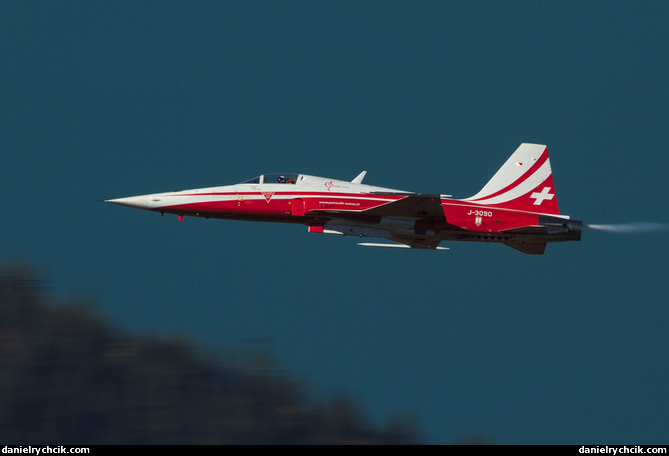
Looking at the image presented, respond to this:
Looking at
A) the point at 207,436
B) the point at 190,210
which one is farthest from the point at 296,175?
the point at 207,436

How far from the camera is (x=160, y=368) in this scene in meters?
33.4

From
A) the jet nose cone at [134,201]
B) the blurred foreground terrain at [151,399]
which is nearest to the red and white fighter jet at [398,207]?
→ the jet nose cone at [134,201]

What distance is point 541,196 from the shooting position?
86.0ft

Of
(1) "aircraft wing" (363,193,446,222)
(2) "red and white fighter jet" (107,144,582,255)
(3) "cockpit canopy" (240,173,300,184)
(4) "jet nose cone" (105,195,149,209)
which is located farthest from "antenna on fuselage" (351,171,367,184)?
(4) "jet nose cone" (105,195,149,209)

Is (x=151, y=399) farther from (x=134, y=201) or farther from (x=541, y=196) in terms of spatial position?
(x=541, y=196)

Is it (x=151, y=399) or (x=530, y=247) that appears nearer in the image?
(x=530, y=247)

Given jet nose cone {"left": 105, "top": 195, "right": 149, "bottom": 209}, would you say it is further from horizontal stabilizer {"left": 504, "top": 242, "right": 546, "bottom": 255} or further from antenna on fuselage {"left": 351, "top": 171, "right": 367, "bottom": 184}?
horizontal stabilizer {"left": 504, "top": 242, "right": 546, "bottom": 255}

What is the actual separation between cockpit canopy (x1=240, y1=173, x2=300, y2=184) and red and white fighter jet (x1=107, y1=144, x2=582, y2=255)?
3 cm

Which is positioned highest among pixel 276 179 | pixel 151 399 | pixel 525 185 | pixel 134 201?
pixel 276 179

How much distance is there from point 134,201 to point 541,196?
13.2 m

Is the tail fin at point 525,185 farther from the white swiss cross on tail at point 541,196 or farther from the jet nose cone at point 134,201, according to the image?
the jet nose cone at point 134,201

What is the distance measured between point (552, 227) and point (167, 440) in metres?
15.8

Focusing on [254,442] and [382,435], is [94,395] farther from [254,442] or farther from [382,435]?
[382,435]

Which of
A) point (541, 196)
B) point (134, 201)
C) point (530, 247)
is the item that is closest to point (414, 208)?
point (541, 196)
